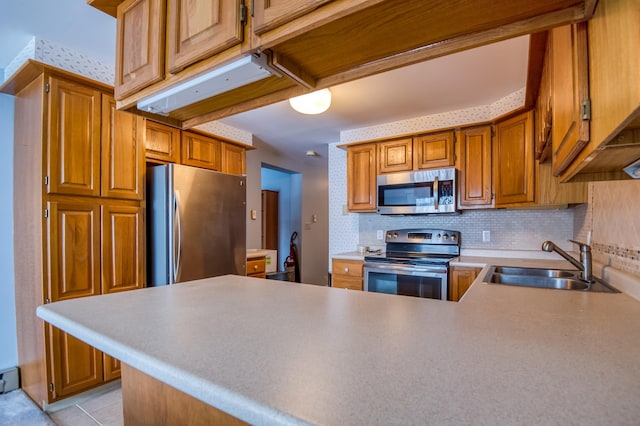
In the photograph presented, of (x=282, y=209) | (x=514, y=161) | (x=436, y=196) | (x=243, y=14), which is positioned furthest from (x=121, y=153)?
(x=282, y=209)

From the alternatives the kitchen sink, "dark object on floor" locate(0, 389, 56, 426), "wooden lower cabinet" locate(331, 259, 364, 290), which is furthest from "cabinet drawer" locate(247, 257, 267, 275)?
the kitchen sink

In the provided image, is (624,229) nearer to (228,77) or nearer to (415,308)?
(415,308)

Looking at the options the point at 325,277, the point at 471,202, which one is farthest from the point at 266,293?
the point at 325,277

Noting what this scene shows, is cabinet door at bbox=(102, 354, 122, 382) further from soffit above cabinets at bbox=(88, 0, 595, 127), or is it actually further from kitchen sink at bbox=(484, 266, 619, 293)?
kitchen sink at bbox=(484, 266, 619, 293)

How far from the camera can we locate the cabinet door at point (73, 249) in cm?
199

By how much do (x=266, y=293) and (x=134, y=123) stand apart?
2.02 m

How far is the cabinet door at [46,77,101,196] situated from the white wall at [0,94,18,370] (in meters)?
0.67

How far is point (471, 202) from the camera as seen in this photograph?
2871 millimetres

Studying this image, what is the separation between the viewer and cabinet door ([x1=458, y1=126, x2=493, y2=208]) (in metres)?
2.81

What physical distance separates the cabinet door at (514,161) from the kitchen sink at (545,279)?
0.61 metres

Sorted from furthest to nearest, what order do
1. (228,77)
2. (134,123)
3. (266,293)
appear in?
(134,123)
(266,293)
(228,77)

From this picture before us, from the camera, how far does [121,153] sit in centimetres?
235

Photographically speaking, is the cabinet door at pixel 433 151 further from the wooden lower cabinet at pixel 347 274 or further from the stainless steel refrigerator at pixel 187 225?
the stainless steel refrigerator at pixel 187 225

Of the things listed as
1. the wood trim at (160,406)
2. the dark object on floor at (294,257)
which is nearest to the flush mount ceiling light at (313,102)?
the wood trim at (160,406)
